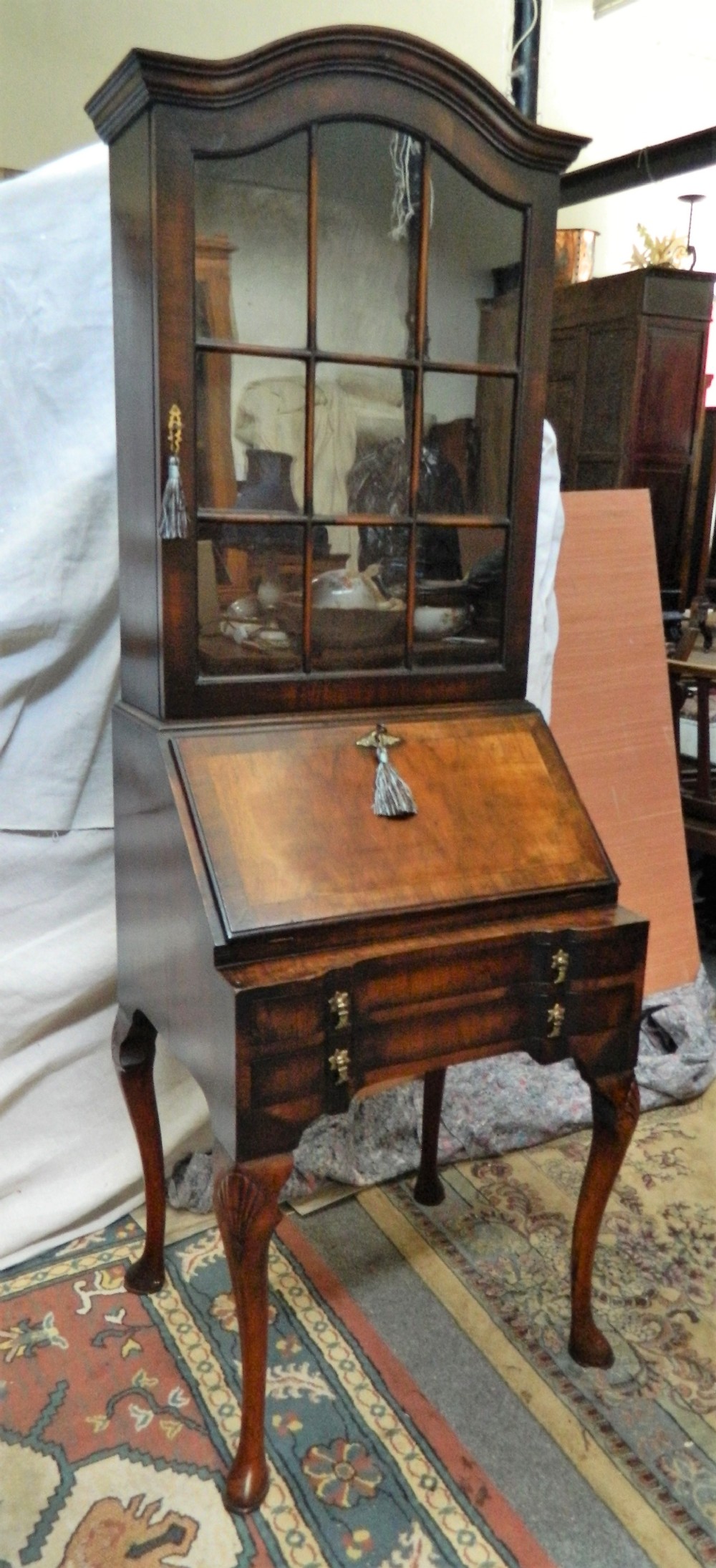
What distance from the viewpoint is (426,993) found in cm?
131

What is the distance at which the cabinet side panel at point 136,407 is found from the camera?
125 centimetres

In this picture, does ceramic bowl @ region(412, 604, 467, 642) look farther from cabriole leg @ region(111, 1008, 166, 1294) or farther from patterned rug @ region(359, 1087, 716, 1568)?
patterned rug @ region(359, 1087, 716, 1568)

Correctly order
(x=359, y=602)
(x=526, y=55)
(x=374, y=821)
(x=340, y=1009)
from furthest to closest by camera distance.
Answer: (x=526, y=55) < (x=359, y=602) < (x=374, y=821) < (x=340, y=1009)

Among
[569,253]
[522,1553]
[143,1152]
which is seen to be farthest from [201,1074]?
[569,253]

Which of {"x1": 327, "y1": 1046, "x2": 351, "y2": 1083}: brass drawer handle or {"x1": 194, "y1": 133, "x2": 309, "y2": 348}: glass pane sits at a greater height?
{"x1": 194, "y1": 133, "x2": 309, "y2": 348}: glass pane

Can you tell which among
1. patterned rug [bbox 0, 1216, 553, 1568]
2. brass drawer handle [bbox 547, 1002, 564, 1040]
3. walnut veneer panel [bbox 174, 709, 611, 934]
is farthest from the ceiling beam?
patterned rug [bbox 0, 1216, 553, 1568]

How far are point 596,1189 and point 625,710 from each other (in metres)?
1.31

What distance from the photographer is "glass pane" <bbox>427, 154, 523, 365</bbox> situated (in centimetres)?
139

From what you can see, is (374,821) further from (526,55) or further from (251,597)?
(526,55)

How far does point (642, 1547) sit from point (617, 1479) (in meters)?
0.09

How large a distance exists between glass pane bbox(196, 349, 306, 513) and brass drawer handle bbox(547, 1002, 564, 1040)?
687 millimetres

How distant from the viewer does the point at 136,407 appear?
1.35 meters

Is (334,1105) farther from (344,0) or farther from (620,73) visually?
(620,73)

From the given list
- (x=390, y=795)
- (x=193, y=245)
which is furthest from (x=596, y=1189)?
(x=193, y=245)
